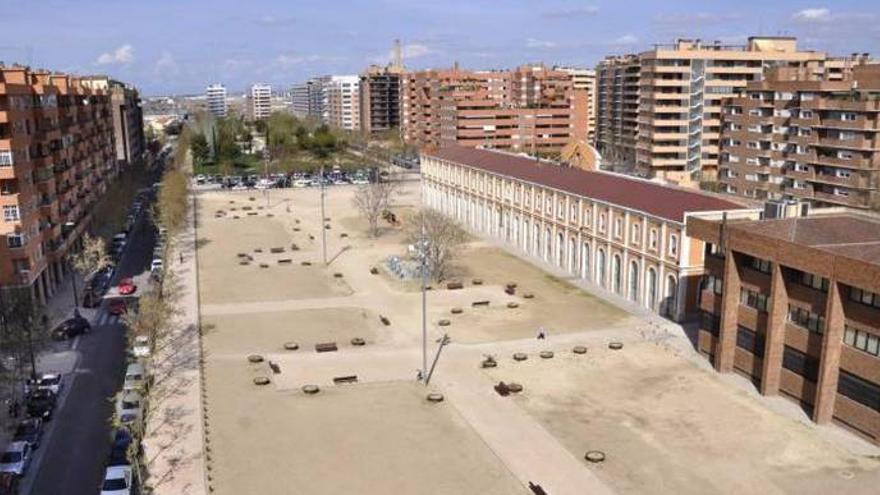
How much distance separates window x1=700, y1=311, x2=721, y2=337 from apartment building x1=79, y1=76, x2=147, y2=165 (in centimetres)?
9324

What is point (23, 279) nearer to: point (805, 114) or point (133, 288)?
point (133, 288)

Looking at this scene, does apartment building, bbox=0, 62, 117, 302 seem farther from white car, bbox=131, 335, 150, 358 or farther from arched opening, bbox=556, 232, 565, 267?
arched opening, bbox=556, 232, 565, 267

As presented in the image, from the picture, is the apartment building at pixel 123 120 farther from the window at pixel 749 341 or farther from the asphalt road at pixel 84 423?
the window at pixel 749 341

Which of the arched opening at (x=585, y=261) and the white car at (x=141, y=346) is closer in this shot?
the white car at (x=141, y=346)

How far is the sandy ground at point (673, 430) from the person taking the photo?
95.3 ft

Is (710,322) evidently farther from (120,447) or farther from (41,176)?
(41,176)

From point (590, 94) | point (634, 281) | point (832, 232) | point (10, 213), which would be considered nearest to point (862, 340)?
point (832, 232)

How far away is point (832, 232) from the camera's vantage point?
123 ft

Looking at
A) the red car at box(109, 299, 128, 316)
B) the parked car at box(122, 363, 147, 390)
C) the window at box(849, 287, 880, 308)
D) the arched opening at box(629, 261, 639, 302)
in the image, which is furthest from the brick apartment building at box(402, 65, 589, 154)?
the window at box(849, 287, 880, 308)

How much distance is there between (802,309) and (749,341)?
4.04 metres

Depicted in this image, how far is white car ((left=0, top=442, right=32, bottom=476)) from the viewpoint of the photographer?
2978cm

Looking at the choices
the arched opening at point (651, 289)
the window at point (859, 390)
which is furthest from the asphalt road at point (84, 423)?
the arched opening at point (651, 289)

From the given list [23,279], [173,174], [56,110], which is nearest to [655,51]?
[173,174]

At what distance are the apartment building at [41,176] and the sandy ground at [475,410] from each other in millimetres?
11770
